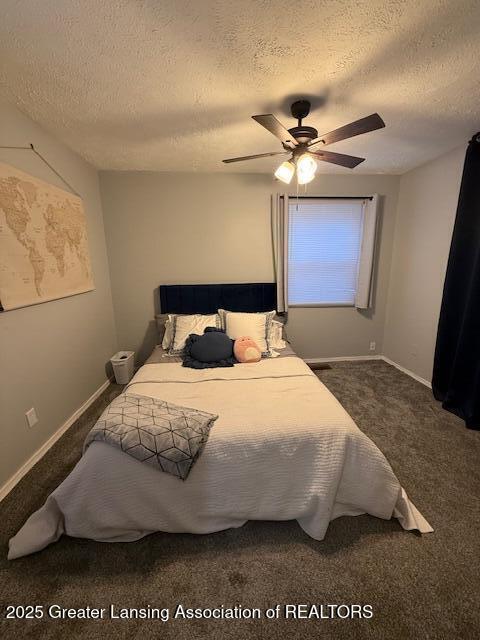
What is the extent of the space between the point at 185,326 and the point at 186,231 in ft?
3.85

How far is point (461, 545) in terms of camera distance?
1270 millimetres

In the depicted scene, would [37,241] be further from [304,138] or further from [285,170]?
[304,138]

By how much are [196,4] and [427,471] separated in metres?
2.83

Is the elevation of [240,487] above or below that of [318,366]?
above

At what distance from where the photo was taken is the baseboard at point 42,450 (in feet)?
5.23

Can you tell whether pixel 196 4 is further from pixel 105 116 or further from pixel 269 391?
pixel 269 391

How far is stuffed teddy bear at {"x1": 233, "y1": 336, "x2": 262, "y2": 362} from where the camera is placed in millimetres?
2289

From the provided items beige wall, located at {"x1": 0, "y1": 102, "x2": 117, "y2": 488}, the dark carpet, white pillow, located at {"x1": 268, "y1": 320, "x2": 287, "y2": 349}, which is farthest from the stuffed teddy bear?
beige wall, located at {"x1": 0, "y1": 102, "x2": 117, "y2": 488}

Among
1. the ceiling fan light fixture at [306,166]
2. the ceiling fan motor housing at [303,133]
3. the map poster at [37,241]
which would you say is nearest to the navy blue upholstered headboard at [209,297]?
the map poster at [37,241]

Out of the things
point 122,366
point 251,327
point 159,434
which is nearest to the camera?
point 159,434

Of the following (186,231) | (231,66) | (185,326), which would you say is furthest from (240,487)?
(186,231)

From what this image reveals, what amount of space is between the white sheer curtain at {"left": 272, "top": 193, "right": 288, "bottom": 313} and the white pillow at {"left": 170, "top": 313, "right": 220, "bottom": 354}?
911 mm

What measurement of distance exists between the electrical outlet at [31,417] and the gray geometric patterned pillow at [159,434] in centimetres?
82

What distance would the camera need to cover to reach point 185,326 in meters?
2.66
